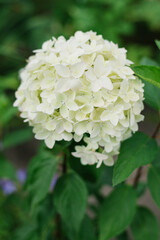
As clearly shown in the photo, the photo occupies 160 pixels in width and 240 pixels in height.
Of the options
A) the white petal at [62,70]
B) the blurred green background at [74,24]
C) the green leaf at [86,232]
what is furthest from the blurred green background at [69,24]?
the white petal at [62,70]

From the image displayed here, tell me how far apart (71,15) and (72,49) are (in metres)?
2.40

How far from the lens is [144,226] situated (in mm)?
924

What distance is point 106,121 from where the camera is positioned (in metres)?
0.63

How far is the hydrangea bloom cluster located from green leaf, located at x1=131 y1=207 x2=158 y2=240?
34 cm

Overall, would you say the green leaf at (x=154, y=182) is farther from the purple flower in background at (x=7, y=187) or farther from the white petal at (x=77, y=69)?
the purple flower in background at (x=7, y=187)

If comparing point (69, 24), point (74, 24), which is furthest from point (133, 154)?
point (69, 24)

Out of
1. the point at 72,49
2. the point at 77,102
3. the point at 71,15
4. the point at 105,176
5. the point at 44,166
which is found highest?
the point at 71,15

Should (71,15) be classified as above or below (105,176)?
above

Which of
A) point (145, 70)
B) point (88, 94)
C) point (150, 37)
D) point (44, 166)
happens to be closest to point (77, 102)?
point (88, 94)

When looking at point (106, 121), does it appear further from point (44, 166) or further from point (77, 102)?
point (44, 166)

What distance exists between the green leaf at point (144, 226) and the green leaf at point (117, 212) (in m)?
0.12

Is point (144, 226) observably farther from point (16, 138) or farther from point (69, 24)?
point (69, 24)

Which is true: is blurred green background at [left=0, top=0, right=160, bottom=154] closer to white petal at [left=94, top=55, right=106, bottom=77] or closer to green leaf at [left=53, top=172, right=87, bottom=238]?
green leaf at [left=53, top=172, right=87, bottom=238]

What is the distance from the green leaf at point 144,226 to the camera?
91 cm
